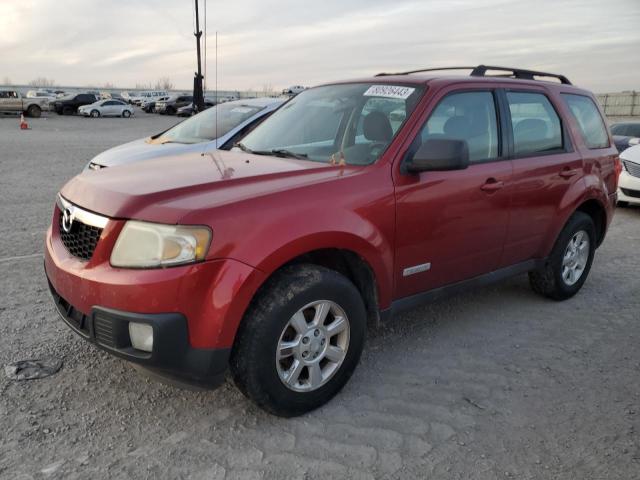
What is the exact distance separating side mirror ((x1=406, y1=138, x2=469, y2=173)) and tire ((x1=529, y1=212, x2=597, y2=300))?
6.23 ft

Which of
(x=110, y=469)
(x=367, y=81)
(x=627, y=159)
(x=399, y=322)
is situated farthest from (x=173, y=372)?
(x=627, y=159)

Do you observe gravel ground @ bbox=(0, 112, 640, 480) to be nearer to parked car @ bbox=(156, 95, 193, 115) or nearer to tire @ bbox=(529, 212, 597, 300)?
Result: tire @ bbox=(529, 212, 597, 300)

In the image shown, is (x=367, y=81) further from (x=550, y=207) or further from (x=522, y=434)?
(x=522, y=434)

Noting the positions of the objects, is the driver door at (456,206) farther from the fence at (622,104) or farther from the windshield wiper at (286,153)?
the fence at (622,104)

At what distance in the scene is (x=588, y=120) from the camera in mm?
4949

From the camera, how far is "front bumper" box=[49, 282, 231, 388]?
2.49 metres

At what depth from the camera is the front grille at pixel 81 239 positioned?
2.79 metres

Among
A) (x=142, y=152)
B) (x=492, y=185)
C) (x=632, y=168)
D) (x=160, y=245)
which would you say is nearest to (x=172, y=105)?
(x=142, y=152)

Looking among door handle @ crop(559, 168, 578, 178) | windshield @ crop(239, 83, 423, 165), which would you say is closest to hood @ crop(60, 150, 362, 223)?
windshield @ crop(239, 83, 423, 165)

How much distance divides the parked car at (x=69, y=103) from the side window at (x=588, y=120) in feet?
137

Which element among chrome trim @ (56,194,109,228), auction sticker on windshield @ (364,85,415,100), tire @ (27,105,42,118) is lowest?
chrome trim @ (56,194,109,228)

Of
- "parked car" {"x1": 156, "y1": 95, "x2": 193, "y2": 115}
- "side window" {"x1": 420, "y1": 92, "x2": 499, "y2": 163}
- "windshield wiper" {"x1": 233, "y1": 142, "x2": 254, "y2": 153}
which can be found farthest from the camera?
"parked car" {"x1": 156, "y1": 95, "x2": 193, "y2": 115}

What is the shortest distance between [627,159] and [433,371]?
761 centimetres

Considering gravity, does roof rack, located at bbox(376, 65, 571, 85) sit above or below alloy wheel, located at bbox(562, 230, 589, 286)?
above
